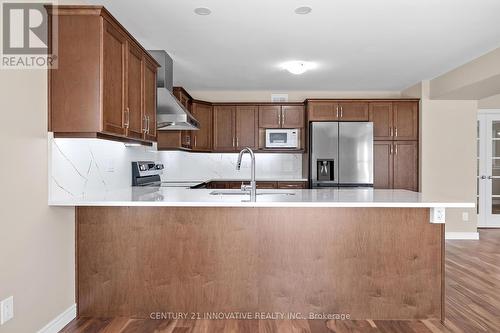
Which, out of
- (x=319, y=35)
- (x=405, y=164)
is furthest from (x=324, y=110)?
(x=319, y=35)

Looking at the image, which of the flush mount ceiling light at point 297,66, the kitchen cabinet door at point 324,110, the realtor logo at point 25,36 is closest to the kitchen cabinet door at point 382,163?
the kitchen cabinet door at point 324,110

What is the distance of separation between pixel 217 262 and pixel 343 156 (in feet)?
10.6

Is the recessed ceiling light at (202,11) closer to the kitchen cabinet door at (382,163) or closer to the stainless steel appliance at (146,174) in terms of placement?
the stainless steel appliance at (146,174)

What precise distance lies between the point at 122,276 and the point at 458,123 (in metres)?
5.05

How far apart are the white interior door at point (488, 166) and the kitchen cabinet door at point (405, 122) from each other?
1558 mm

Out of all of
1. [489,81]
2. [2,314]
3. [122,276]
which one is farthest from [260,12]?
[489,81]

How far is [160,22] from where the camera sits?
123 inches

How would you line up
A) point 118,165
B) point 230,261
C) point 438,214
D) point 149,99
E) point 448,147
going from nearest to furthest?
point 438,214 → point 230,261 → point 149,99 → point 118,165 → point 448,147

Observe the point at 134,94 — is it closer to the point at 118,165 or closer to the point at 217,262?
the point at 118,165

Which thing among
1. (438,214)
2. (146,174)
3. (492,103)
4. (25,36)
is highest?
(492,103)

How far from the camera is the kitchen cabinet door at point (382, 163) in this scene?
5492mm

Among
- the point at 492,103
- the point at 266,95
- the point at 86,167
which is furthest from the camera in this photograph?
the point at 492,103

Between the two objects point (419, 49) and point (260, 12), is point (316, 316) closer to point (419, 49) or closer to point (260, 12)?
point (260, 12)

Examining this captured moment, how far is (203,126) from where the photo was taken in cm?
571
